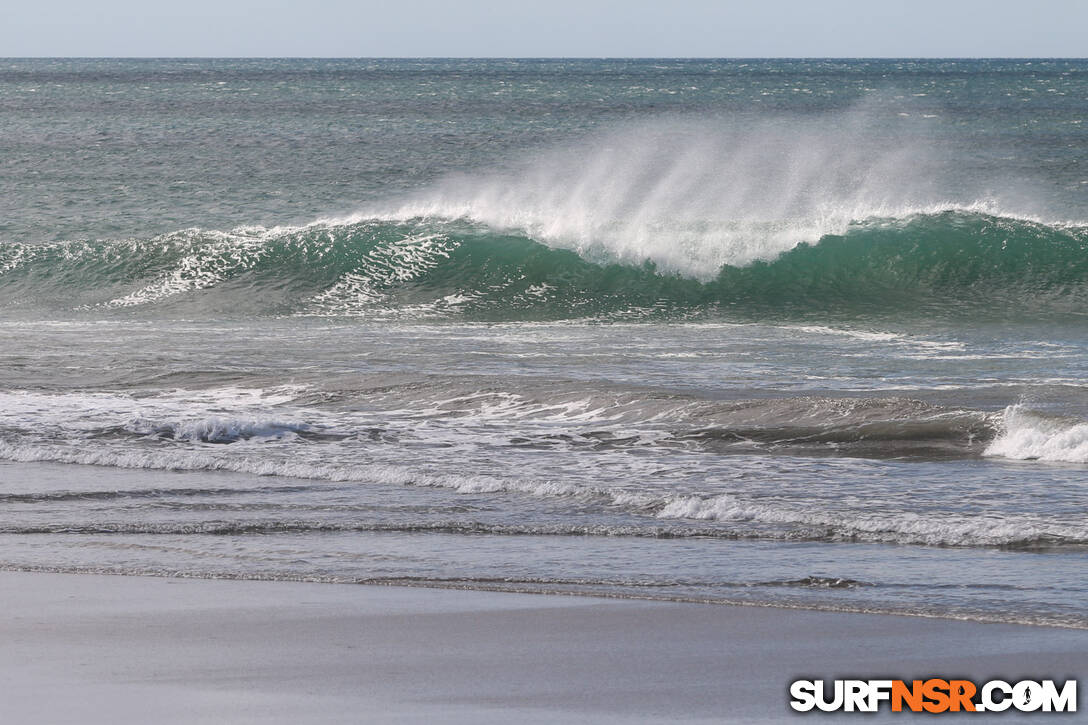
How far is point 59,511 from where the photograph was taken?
23.6ft

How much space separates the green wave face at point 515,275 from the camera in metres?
18.2

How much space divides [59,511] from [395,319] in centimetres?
1022

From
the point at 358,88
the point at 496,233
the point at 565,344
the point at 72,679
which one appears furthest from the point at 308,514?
the point at 358,88

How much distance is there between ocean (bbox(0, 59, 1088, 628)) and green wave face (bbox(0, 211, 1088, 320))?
73 millimetres

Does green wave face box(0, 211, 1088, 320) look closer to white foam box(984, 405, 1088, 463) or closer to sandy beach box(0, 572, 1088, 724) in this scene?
white foam box(984, 405, 1088, 463)

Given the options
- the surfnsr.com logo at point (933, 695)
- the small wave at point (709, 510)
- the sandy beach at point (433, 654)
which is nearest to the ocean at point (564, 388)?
the small wave at point (709, 510)

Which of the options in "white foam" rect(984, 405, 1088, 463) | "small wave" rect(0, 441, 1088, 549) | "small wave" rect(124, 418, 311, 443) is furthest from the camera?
"small wave" rect(124, 418, 311, 443)

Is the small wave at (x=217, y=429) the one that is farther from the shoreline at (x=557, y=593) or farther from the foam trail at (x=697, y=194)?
the foam trail at (x=697, y=194)

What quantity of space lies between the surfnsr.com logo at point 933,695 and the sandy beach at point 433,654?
0.09 metres

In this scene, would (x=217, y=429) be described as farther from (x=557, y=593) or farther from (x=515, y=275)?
(x=515, y=275)

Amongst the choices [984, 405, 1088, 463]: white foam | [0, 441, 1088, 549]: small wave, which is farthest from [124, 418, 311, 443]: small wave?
[984, 405, 1088, 463]: white foam

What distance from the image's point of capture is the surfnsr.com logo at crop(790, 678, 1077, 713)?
4289 millimetres

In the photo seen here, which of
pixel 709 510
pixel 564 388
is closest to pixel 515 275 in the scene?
pixel 564 388

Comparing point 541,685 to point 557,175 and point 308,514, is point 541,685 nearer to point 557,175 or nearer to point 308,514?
point 308,514
